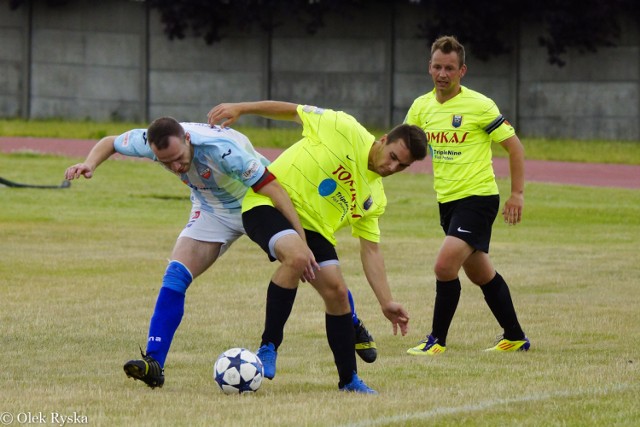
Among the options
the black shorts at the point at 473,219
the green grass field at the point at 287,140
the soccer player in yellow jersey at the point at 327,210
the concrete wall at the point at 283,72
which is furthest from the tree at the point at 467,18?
the soccer player in yellow jersey at the point at 327,210

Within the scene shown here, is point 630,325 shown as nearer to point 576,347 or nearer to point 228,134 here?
point 576,347

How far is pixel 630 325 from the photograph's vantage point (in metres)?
9.62

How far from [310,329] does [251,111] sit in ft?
8.13

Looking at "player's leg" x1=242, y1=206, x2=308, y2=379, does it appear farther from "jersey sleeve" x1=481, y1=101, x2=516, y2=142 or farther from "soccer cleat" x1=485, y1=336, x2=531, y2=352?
"jersey sleeve" x1=481, y1=101, x2=516, y2=142

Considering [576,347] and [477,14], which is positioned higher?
[477,14]

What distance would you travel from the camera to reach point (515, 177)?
8.62 m

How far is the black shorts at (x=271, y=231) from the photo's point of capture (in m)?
6.86

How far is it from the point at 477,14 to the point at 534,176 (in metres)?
8.89

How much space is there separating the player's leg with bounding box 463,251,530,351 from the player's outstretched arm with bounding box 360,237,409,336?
4.65 feet

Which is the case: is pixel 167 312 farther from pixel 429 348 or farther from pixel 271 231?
pixel 429 348

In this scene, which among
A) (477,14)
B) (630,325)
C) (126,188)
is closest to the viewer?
(630,325)

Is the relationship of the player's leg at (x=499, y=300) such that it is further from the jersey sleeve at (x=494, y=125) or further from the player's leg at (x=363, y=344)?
the player's leg at (x=363, y=344)

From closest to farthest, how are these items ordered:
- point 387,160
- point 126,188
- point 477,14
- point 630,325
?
point 387,160 → point 630,325 → point 126,188 → point 477,14

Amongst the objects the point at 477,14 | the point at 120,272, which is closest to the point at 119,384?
the point at 120,272
